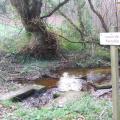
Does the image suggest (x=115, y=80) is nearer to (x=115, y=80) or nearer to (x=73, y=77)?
(x=115, y=80)

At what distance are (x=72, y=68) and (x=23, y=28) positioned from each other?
309 centimetres

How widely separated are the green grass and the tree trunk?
7.77 meters

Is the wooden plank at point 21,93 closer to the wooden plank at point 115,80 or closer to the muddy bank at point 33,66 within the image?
the muddy bank at point 33,66

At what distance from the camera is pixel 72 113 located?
239 inches

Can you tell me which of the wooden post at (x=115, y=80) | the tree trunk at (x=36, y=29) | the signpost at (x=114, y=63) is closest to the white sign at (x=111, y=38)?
the signpost at (x=114, y=63)

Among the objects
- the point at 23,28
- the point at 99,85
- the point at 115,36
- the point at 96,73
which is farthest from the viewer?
the point at 23,28

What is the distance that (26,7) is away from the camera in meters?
13.7

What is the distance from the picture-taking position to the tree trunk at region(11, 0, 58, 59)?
13750mm

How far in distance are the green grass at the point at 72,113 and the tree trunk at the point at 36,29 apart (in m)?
7.77

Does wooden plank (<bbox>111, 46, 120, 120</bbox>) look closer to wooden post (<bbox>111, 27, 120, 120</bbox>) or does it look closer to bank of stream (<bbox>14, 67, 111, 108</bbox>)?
wooden post (<bbox>111, 27, 120, 120</bbox>)

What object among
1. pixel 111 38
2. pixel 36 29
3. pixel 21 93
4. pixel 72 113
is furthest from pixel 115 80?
pixel 36 29

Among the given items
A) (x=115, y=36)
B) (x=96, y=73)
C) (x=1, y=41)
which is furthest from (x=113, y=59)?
(x=1, y=41)

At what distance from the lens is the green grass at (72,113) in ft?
19.1

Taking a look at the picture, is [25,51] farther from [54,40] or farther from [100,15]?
[100,15]
